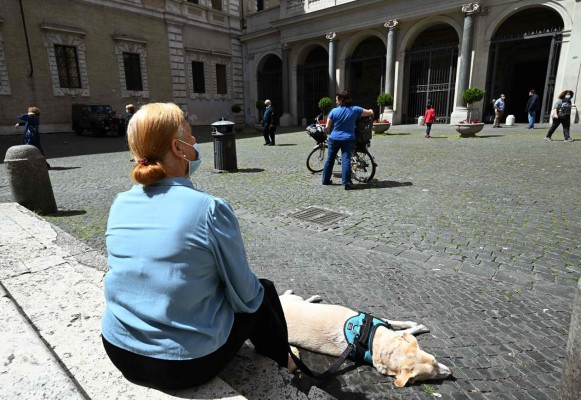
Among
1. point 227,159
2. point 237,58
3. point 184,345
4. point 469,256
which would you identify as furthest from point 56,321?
point 237,58

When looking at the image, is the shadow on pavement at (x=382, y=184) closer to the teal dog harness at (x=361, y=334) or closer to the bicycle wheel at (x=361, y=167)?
the bicycle wheel at (x=361, y=167)

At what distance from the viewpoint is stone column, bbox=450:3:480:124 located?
18.5 metres

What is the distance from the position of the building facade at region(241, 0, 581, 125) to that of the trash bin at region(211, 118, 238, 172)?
590 inches

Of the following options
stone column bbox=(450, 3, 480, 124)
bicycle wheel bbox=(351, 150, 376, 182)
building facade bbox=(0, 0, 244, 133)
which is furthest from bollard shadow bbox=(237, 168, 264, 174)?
building facade bbox=(0, 0, 244, 133)

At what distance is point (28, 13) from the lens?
2055cm

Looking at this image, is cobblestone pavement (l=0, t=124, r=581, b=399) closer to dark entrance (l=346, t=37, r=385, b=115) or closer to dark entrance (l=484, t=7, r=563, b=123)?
dark entrance (l=484, t=7, r=563, b=123)

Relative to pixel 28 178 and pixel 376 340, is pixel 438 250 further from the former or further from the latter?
pixel 28 178

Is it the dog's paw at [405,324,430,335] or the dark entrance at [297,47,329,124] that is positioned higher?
the dark entrance at [297,47,329,124]

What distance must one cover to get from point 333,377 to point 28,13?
2644 centimetres

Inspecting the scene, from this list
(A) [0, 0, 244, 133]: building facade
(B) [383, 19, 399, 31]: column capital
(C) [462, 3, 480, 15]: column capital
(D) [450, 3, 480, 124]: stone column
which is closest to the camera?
(C) [462, 3, 480, 15]: column capital

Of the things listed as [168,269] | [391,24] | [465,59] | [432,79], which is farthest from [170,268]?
[391,24]

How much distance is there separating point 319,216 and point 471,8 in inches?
728

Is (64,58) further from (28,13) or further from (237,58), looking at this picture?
(237,58)

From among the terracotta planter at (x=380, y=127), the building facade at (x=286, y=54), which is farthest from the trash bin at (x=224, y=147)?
the building facade at (x=286, y=54)
